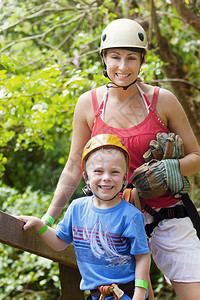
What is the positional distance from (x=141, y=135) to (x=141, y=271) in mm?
644

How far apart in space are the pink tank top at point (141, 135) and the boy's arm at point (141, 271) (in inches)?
15.6

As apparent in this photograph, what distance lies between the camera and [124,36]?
7.25ft

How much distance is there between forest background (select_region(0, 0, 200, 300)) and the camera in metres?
3.55

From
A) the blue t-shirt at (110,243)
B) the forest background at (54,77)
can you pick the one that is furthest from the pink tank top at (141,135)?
the forest background at (54,77)

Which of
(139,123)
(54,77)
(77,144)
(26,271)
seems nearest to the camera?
(139,123)

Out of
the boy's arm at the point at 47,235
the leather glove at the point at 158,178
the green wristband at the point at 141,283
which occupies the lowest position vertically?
Result: the green wristband at the point at 141,283

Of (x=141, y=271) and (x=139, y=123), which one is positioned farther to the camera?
(x=139, y=123)

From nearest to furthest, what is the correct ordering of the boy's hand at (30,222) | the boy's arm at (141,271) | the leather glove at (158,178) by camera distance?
1. the boy's arm at (141,271)
2. the boy's hand at (30,222)
3. the leather glove at (158,178)

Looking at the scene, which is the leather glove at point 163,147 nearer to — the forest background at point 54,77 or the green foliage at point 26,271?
the forest background at point 54,77

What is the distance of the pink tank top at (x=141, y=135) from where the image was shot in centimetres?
221

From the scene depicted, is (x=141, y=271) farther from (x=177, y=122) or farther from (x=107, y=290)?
(x=177, y=122)

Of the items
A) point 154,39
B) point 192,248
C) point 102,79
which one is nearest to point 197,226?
point 192,248

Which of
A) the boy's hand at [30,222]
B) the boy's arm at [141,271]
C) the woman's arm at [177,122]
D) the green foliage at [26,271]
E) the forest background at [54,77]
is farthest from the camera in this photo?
the green foliage at [26,271]

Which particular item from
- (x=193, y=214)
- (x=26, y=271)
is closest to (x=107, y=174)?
(x=193, y=214)
